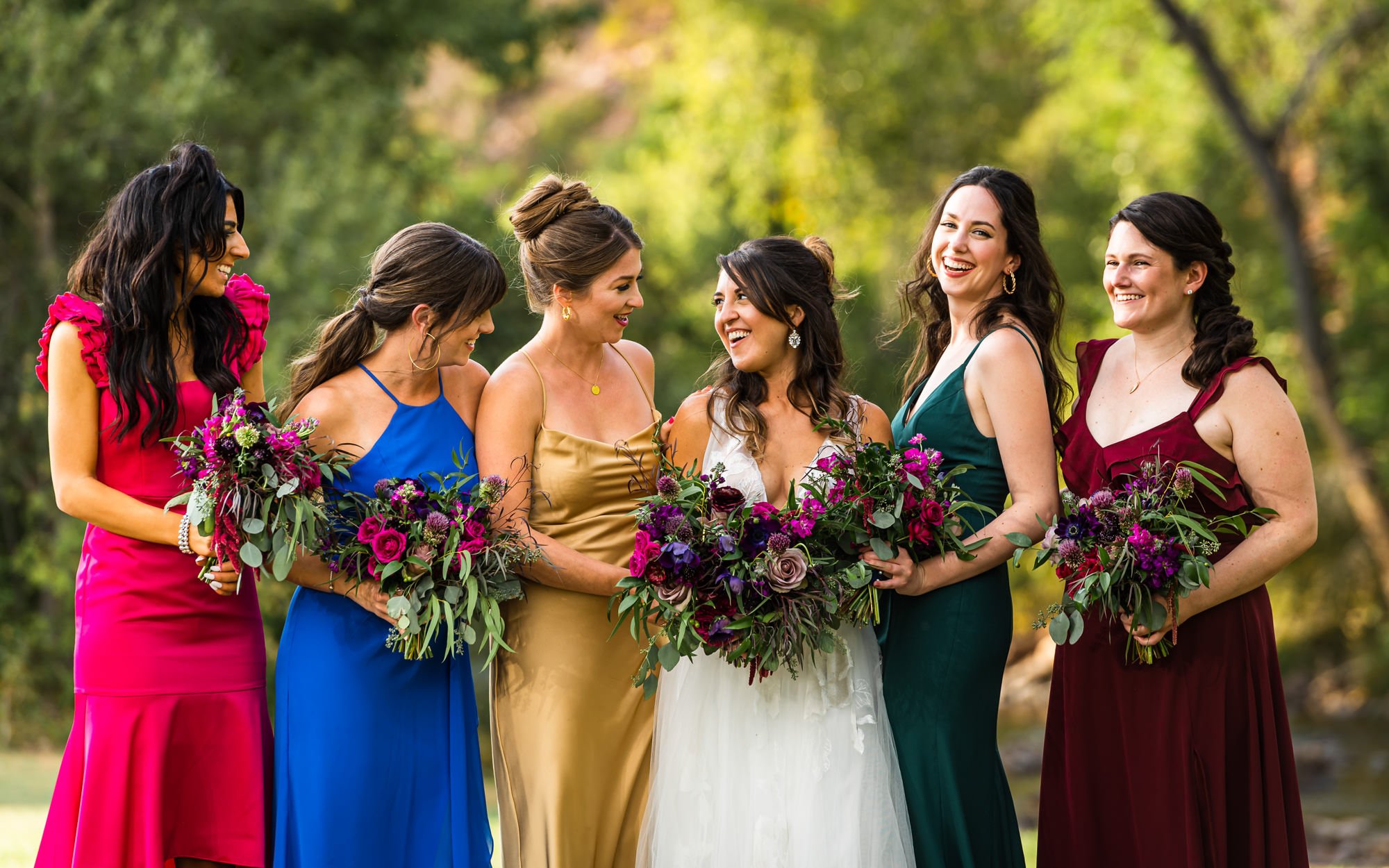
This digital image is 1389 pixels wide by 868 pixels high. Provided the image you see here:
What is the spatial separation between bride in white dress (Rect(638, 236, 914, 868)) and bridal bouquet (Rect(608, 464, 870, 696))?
27cm

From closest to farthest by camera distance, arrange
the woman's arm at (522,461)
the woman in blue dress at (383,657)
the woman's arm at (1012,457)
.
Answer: the woman in blue dress at (383,657), the woman's arm at (1012,457), the woman's arm at (522,461)

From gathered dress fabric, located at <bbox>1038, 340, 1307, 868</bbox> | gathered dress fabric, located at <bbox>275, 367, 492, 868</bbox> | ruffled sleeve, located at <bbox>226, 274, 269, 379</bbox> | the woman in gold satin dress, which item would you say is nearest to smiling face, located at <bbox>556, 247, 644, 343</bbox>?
the woman in gold satin dress

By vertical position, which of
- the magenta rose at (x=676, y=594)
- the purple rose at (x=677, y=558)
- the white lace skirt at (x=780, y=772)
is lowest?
the white lace skirt at (x=780, y=772)

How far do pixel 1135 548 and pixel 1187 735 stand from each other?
2.47 feet

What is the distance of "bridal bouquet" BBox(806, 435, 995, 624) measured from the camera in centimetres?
433

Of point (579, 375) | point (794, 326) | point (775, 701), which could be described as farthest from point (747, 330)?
point (775, 701)

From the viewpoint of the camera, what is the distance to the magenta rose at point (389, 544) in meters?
4.26

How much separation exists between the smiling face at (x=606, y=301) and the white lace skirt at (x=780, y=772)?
127 centimetres

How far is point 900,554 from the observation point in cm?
446

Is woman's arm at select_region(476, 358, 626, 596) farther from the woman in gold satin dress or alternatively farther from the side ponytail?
the side ponytail

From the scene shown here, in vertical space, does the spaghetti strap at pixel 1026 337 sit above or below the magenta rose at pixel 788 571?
above

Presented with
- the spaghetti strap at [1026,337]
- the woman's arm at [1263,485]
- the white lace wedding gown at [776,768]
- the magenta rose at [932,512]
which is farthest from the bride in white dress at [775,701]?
the woman's arm at [1263,485]

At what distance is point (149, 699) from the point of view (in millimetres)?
4230

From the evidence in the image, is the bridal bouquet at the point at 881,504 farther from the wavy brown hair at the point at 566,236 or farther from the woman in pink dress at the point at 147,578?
the woman in pink dress at the point at 147,578
